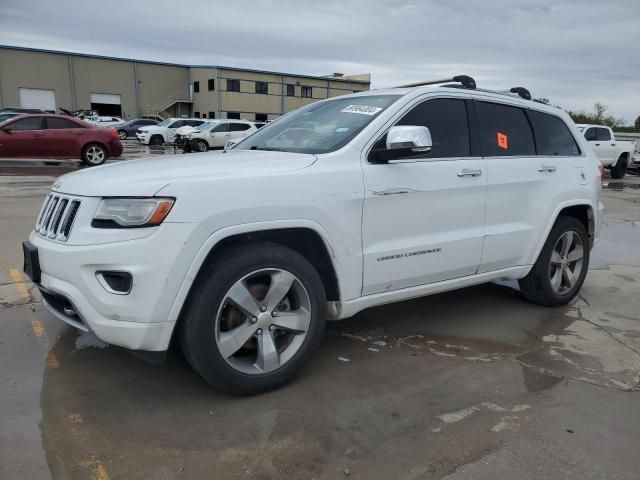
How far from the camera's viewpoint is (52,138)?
1588cm

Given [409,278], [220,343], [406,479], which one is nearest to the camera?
[406,479]

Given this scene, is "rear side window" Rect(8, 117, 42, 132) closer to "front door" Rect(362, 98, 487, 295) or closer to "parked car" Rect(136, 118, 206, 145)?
"front door" Rect(362, 98, 487, 295)

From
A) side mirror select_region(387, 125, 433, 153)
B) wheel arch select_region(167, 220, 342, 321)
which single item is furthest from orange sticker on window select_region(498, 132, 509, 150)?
wheel arch select_region(167, 220, 342, 321)

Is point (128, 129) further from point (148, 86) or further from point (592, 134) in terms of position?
point (592, 134)

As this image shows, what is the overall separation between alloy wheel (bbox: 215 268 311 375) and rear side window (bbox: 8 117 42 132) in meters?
15.3

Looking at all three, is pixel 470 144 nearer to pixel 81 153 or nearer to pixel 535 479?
pixel 535 479

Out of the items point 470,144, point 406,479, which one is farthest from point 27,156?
point 406,479

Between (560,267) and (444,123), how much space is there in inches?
74.7

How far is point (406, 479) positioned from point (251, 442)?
2.58 ft

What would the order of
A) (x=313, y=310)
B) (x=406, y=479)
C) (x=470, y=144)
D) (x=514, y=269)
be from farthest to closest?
(x=514, y=269) → (x=470, y=144) → (x=313, y=310) → (x=406, y=479)

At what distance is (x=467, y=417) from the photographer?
306 centimetres

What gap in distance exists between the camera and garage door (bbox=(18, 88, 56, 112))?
5116cm

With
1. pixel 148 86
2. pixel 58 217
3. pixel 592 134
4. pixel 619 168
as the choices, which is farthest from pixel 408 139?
pixel 148 86

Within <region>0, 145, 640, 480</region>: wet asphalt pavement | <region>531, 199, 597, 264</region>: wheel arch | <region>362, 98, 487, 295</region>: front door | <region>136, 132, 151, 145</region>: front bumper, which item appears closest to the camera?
<region>0, 145, 640, 480</region>: wet asphalt pavement
